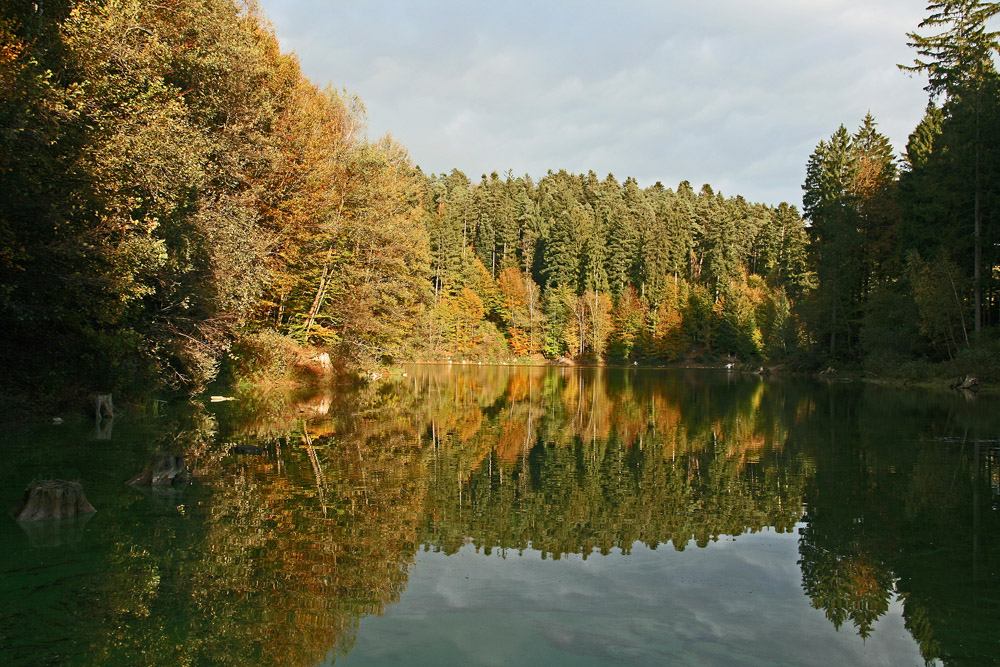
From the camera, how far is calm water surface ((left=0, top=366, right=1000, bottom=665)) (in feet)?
16.2

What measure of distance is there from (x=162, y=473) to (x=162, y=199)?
23.2 ft

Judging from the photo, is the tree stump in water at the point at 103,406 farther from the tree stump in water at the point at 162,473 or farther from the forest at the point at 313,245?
the tree stump in water at the point at 162,473

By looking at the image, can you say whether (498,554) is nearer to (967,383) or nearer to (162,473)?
(162,473)

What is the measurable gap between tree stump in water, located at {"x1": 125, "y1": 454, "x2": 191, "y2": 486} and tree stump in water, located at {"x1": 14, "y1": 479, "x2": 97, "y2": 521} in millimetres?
1660

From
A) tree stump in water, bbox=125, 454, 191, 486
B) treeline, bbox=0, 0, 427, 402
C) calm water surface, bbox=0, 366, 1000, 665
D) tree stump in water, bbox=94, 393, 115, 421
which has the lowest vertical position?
calm water surface, bbox=0, 366, 1000, 665

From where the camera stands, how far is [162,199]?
14.0 m

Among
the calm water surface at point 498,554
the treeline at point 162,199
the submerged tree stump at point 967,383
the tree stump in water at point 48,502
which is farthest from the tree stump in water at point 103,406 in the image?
the submerged tree stump at point 967,383

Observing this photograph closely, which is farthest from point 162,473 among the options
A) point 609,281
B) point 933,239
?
point 609,281

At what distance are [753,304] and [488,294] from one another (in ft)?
104

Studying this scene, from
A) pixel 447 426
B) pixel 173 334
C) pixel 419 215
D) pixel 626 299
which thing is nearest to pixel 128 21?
pixel 173 334

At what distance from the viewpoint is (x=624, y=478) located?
36.3ft

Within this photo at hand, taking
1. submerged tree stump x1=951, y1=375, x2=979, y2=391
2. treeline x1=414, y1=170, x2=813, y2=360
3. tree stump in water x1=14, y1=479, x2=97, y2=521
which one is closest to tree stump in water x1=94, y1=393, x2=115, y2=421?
tree stump in water x1=14, y1=479, x2=97, y2=521

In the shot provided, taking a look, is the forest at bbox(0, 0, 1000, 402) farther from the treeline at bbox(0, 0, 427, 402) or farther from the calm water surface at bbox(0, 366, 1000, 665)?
the calm water surface at bbox(0, 366, 1000, 665)

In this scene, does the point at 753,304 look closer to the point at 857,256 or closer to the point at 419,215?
the point at 857,256
